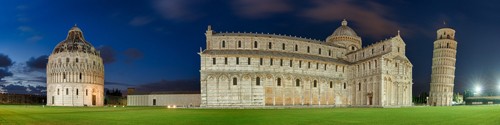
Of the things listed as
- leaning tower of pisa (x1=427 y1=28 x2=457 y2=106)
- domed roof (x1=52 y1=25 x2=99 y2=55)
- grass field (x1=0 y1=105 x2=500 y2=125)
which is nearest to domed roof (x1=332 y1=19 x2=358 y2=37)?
leaning tower of pisa (x1=427 y1=28 x2=457 y2=106)

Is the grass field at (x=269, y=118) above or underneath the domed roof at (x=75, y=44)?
underneath

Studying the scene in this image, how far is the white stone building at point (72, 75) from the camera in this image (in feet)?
313

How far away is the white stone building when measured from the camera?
95.2 m

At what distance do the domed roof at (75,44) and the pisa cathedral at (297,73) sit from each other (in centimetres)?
4522

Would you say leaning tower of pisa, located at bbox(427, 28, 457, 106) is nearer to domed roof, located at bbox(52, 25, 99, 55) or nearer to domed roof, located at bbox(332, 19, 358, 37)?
domed roof, located at bbox(332, 19, 358, 37)

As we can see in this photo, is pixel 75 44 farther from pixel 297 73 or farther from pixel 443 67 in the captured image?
pixel 443 67

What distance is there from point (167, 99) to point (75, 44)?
103 feet

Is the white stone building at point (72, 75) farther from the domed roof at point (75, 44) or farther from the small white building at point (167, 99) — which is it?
the small white building at point (167, 99)

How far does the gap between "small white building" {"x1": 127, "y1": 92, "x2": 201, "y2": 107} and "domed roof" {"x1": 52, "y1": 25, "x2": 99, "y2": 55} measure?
60.3 ft

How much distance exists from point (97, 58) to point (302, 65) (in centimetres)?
5906

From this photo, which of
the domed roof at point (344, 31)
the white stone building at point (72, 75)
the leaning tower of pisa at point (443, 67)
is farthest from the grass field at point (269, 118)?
the leaning tower of pisa at point (443, 67)

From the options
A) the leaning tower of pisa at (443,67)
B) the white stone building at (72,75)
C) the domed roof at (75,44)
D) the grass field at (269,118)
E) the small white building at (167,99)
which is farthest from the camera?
the leaning tower of pisa at (443,67)

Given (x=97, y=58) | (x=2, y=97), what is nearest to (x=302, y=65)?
(x=97, y=58)

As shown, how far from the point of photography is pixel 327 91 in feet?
246
